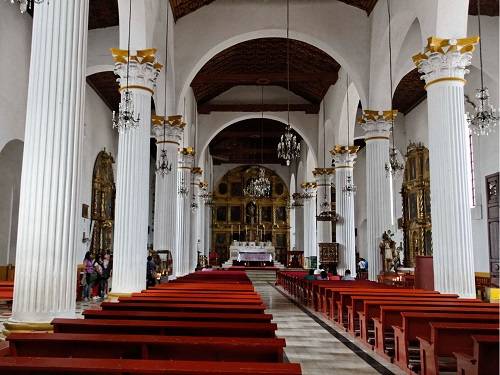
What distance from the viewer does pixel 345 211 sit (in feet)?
60.8

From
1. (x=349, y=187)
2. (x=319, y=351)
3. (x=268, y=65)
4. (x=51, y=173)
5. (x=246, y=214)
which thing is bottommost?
(x=319, y=351)

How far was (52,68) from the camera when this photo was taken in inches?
210

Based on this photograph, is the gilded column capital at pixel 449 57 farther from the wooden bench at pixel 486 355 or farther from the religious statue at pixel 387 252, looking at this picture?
the wooden bench at pixel 486 355

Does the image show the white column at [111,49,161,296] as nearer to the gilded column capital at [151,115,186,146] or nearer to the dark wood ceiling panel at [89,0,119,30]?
the dark wood ceiling panel at [89,0,119,30]

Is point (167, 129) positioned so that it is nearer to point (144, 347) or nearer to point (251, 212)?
point (144, 347)

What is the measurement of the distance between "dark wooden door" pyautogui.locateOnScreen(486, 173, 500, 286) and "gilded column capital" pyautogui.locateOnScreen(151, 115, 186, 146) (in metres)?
9.34

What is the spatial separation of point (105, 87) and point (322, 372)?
643 inches

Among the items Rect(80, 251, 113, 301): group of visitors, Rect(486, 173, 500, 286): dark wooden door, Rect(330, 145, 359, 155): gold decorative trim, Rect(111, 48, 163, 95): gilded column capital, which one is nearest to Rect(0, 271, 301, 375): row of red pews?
Rect(111, 48, 163, 95): gilded column capital

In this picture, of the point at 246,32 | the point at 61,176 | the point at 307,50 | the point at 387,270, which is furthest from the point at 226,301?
the point at 307,50

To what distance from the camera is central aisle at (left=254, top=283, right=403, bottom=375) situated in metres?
5.62

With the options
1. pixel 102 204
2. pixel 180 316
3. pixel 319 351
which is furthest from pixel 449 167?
pixel 102 204

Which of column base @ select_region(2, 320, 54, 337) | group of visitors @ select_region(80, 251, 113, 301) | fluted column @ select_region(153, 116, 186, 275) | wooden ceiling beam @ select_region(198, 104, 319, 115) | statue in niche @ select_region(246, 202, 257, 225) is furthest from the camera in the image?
statue in niche @ select_region(246, 202, 257, 225)

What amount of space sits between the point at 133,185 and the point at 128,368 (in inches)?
285

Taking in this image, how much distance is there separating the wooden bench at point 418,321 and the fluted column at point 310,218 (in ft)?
65.6
